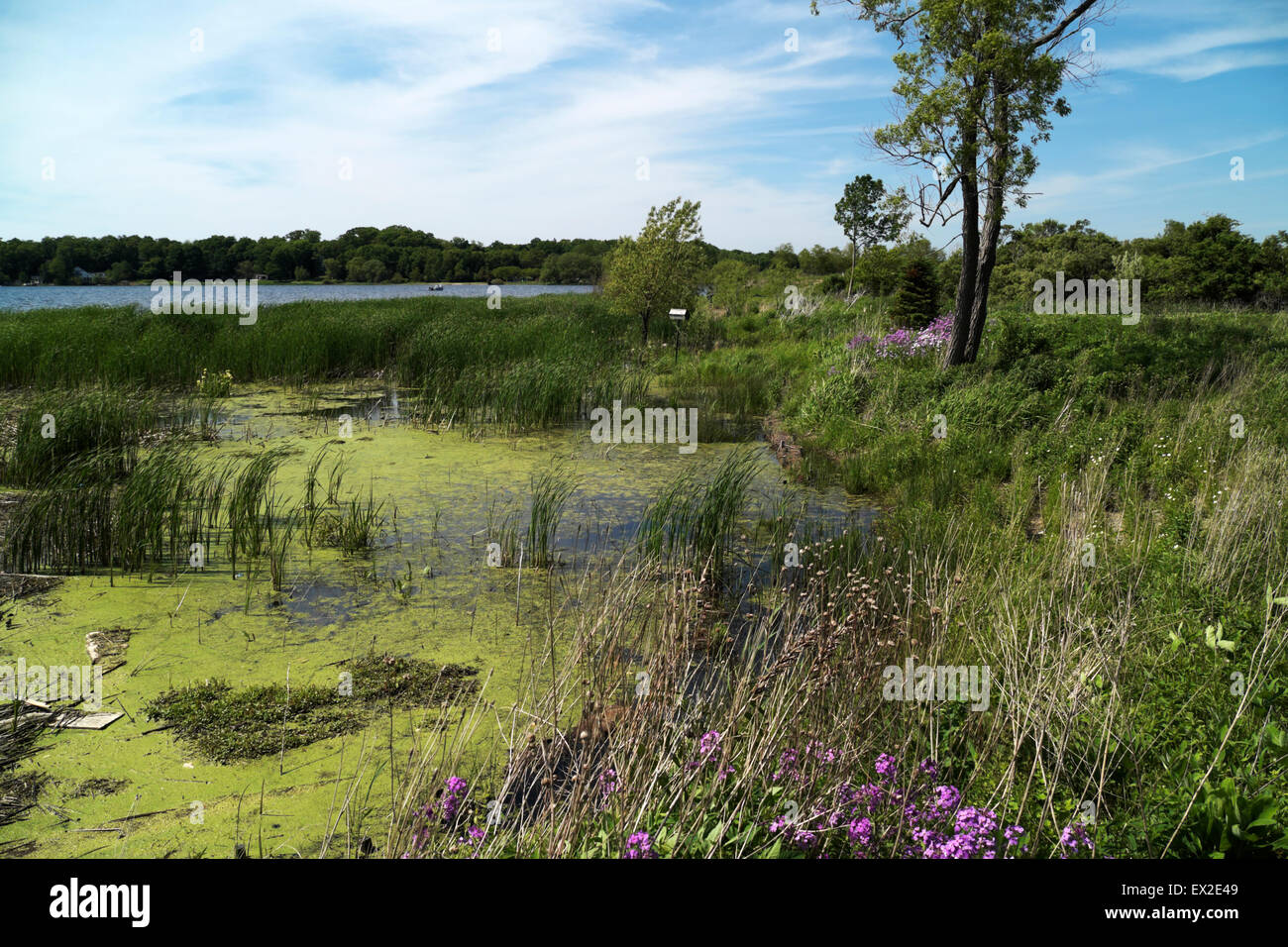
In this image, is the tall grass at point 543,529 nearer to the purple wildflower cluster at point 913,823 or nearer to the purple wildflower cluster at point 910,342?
the purple wildflower cluster at point 913,823

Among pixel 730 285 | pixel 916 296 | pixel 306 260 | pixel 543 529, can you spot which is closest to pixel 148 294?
pixel 306 260

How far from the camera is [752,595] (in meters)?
4.88

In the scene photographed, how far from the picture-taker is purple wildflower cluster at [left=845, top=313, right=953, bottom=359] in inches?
478

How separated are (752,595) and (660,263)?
12.9 m

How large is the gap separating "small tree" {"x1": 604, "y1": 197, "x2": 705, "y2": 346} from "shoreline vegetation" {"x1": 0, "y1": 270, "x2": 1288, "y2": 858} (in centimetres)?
570

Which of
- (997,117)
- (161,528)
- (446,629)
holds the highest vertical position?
(997,117)

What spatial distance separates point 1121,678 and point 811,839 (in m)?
1.79

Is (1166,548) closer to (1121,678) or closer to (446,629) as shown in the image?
(1121,678)

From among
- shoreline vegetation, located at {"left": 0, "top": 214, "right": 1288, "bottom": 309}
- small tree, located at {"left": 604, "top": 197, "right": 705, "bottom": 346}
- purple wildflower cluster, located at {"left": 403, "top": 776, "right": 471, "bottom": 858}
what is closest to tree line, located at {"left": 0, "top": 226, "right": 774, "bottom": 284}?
shoreline vegetation, located at {"left": 0, "top": 214, "right": 1288, "bottom": 309}

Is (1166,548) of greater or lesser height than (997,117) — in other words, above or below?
below

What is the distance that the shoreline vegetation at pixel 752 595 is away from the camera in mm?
2404

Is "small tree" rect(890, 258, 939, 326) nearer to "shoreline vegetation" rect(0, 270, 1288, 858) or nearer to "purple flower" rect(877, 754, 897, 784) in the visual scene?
"shoreline vegetation" rect(0, 270, 1288, 858)

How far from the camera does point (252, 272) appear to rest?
51219mm
